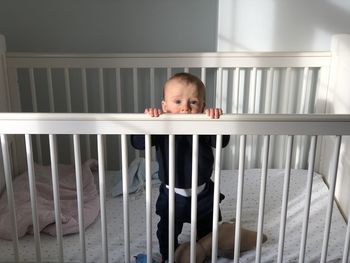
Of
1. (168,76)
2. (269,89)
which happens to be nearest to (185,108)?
(168,76)

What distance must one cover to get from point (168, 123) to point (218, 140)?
0.13m

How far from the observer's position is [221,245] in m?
1.43

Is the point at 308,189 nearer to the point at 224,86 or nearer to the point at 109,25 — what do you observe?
the point at 224,86

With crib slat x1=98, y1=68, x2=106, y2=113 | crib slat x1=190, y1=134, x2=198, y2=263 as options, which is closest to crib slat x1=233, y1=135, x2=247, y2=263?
crib slat x1=190, y1=134, x2=198, y2=263

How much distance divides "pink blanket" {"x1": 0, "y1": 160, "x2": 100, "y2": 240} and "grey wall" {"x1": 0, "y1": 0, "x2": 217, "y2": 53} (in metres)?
0.55

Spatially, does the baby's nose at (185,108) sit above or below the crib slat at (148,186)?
above

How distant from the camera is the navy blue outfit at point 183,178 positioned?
135 cm

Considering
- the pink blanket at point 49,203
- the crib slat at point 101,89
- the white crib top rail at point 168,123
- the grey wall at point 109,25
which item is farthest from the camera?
the grey wall at point 109,25

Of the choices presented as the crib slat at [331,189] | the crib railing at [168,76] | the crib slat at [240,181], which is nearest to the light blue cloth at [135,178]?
the crib railing at [168,76]

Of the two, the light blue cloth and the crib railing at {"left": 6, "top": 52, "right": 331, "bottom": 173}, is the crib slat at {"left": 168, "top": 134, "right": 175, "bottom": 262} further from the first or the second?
the crib railing at {"left": 6, "top": 52, "right": 331, "bottom": 173}

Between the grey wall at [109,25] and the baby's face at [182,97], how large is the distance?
0.78 metres

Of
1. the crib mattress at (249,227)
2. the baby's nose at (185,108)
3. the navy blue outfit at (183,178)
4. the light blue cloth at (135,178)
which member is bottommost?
the crib mattress at (249,227)

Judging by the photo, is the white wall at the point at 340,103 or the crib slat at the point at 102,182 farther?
the white wall at the point at 340,103

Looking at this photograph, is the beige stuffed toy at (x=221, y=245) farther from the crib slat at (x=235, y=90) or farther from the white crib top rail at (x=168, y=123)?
the crib slat at (x=235, y=90)
